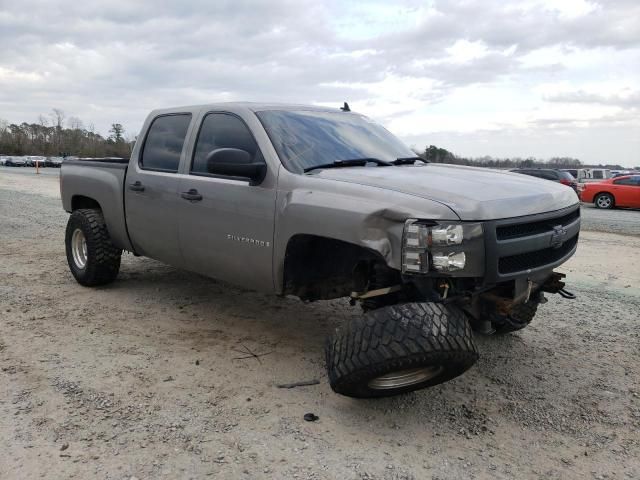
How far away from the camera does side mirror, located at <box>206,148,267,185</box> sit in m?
3.65

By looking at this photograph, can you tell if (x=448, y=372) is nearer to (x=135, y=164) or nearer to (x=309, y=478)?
(x=309, y=478)

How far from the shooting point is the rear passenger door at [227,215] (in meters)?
3.89

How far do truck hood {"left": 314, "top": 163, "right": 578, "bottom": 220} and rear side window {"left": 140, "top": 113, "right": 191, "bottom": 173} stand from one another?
172cm

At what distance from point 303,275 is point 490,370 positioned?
1.58 meters

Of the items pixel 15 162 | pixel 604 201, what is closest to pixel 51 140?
pixel 15 162

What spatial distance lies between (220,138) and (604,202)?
67.4 ft

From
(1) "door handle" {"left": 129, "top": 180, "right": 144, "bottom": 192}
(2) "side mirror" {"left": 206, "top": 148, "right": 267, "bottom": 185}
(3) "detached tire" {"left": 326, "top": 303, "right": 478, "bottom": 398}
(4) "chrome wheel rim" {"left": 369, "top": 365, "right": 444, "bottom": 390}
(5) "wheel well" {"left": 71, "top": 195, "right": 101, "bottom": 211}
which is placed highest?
(2) "side mirror" {"left": 206, "top": 148, "right": 267, "bottom": 185}

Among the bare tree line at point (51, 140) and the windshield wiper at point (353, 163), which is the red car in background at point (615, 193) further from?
the bare tree line at point (51, 140)

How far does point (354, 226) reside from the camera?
319cm

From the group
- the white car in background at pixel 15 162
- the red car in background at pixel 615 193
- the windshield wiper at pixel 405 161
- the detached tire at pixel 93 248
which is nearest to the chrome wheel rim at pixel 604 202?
the red car in background at pixel 615 193

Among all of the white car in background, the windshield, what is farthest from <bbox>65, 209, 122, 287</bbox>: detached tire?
the white car in background

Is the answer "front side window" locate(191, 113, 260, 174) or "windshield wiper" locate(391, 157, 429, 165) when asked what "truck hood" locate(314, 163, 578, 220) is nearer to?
"windshield wiper" locate(391, 157, 429, 165)

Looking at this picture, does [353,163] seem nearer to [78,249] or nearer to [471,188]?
[471,188]

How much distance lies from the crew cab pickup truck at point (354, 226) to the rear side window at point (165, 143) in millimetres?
19
